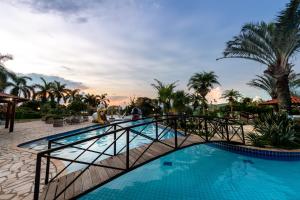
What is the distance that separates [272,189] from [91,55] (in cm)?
1325

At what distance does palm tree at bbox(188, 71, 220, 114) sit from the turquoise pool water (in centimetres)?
1835

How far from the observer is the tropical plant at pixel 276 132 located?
723 cm

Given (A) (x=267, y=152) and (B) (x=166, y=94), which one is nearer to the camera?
(A) (x=267, y=152)

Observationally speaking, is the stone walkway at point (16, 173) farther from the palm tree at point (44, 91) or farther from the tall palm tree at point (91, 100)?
the tall palm tree at point (91, 100)

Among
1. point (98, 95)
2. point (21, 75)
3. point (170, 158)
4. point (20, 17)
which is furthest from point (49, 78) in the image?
point (170, 158)

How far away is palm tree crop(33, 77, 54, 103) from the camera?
36625mm

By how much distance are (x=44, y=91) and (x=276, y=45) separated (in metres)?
39.7

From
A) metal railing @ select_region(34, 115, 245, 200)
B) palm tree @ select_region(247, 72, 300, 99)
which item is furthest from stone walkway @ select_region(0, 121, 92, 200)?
palm tree @ select_region(247, 72, 300, 99)

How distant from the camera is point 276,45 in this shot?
8.94 m

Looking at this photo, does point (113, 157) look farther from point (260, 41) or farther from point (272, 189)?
point (260, 41)

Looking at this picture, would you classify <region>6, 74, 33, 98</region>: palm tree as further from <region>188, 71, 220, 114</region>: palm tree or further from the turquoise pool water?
the turquoise pool water

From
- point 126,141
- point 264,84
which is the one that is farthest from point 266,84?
point 126,141

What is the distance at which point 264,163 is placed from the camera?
6.46m

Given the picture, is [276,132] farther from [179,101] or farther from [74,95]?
[74,95]
